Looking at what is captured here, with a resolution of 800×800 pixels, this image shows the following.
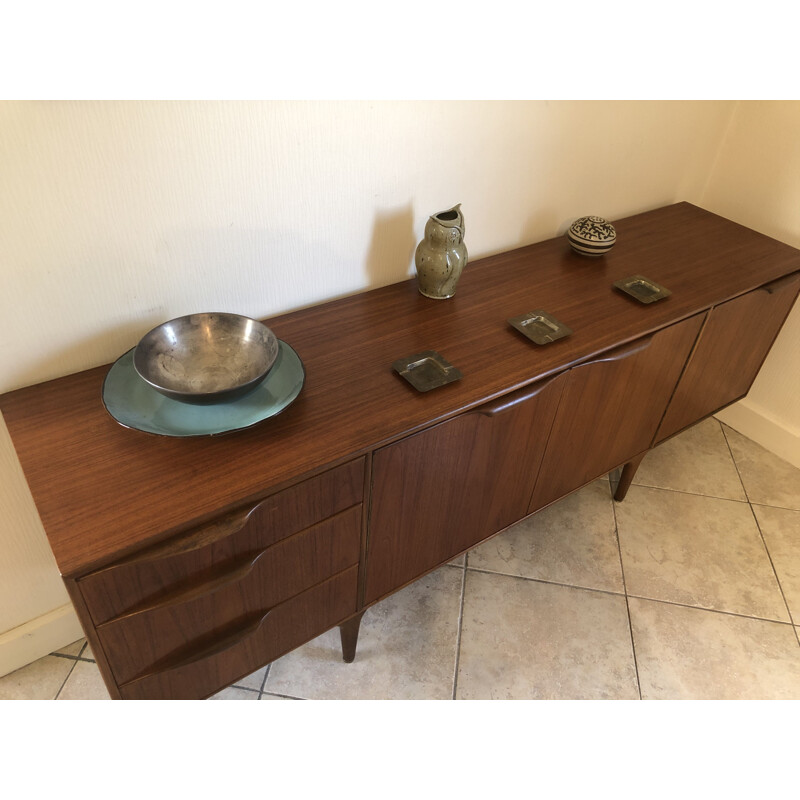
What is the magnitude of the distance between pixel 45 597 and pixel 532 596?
109 centimetres

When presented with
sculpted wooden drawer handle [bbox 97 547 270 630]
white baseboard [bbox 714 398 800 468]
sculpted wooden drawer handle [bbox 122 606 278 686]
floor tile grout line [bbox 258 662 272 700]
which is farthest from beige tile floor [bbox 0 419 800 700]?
sculpted wooden drawer handle [bbox 97 547 270 630]

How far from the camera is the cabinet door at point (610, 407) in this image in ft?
4.15

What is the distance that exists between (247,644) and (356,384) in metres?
0.48

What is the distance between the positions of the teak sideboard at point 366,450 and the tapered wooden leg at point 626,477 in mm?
30

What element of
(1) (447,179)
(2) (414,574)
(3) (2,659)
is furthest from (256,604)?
(1) (447,179)

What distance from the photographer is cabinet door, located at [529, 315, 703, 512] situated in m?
1.26

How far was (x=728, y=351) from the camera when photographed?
5.16 ft

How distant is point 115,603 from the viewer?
2.75ft

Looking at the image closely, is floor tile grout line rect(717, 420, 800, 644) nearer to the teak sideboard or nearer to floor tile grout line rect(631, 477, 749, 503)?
floor tile grout line rect(631, 477, 749, 503)

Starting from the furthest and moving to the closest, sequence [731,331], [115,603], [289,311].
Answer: [731,331] → [289,311] → [115,603]

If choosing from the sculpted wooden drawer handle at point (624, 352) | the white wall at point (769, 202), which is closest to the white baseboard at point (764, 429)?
the white wall at point (769, 202)

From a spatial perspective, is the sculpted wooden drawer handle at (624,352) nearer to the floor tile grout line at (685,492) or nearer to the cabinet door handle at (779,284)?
the cabinet door handle at (779,284)

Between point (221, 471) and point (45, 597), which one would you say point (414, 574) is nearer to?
point (221, 471)

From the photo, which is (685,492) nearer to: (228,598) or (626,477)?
(626,477)
